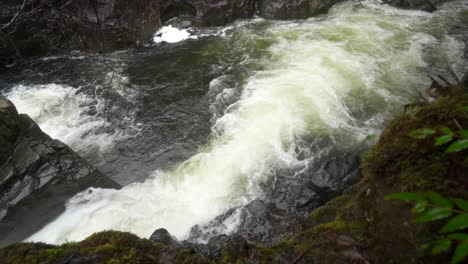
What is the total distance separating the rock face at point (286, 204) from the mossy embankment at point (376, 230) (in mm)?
2952

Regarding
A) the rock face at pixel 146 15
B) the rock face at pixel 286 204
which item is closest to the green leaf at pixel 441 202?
the rock face at pixel 286 204

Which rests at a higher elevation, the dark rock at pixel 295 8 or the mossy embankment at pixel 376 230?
the mossy embankment at pixel 376 230

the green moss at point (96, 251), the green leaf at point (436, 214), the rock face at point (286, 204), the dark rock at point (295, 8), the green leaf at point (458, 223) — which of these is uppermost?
the green leaf at point (458, 223)

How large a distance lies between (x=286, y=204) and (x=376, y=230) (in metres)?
3.82

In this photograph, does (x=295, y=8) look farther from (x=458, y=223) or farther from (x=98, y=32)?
(x=458, y=223)

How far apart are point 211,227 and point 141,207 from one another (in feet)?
4.85

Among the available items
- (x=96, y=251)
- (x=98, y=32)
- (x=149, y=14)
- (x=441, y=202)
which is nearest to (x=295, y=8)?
(x=149, y=14)

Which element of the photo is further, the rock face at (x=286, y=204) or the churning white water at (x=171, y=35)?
the churning white water at (x=171, y=35)

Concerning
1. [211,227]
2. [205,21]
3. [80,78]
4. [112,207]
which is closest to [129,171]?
[112,207]

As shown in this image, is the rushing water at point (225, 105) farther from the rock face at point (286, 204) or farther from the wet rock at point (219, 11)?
the wet rock at point (219, 11)

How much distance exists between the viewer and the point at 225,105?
26.6ft

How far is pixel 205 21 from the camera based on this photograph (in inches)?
473

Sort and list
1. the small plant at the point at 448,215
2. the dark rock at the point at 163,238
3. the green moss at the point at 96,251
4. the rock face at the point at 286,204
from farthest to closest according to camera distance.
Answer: the rock face at the point at 286,204 → the dark rock at the point at 163,238 → the green moss at the point at 96,251 → the small plant at the point at 448,215

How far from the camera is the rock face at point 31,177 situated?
5.50 meters
